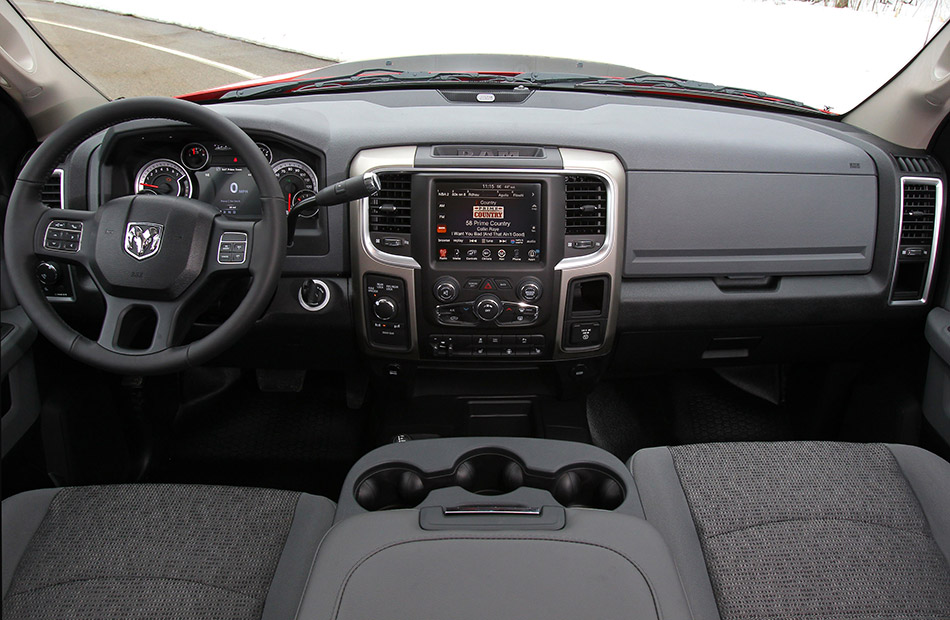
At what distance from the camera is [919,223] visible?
6.40 ft

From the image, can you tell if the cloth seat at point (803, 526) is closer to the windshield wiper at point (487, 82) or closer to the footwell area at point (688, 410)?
the footwell area at point (688, 410)

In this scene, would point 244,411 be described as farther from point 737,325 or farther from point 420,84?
point 737,325

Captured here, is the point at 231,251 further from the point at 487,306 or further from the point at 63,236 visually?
the point at 487,306

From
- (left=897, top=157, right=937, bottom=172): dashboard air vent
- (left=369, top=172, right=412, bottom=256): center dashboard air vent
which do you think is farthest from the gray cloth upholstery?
(left=897, top=157, right=937, bottom=172): dashboard air vent

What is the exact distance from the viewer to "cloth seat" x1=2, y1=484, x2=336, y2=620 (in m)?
1.26

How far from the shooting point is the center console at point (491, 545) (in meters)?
1.10

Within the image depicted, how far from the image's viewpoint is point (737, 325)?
2.08 meters

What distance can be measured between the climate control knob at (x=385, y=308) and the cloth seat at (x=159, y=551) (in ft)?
1.87

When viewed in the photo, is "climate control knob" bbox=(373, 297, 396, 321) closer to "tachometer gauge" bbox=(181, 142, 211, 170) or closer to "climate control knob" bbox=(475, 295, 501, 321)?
"climate control knob" bbox=(475, 295, 501, 321)

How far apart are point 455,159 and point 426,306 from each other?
1.41 feet

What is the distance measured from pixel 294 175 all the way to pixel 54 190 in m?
0.66

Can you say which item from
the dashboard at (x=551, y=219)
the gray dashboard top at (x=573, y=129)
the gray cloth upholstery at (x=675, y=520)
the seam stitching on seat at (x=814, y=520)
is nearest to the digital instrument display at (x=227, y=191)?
the dashboard at (x=551, y=219)

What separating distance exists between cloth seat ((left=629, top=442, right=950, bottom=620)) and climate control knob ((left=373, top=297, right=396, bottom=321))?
799mm

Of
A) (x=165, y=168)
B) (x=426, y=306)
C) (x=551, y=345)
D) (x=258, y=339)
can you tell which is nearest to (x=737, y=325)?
(x=551, y=345)
